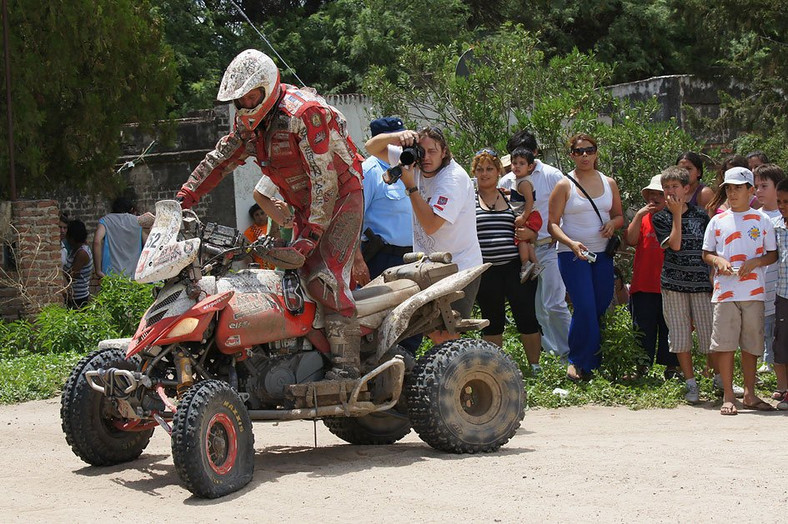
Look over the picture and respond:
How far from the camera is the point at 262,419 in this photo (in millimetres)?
6512

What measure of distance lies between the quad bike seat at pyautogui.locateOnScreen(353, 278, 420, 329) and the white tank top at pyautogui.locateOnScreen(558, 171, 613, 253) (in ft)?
9.43

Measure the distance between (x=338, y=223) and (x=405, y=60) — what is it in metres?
7.61

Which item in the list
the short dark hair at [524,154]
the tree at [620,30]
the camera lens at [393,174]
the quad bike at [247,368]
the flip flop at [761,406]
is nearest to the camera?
the quad bike at [247,368]

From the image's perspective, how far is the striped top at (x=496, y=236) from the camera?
9633mm

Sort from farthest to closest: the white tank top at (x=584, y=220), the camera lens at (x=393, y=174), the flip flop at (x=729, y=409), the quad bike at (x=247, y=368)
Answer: the white tank top at (x=584, y=220) < the flip flop at (x=729, y=409) < the camera lens at (x=393, y=174) < the quad bike at (x=247, y=368)

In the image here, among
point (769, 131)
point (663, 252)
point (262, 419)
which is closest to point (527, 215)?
point (663, 252)

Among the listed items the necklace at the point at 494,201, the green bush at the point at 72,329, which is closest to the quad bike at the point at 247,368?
the necklace at the point at 494,201

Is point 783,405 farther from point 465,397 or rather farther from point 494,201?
point 465,397

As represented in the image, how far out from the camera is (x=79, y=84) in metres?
15.6

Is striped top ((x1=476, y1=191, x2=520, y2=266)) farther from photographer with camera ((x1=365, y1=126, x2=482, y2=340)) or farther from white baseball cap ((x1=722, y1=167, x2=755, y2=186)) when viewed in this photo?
white baseball cap ((x1=722, y1=167, x2=755, y2=186))

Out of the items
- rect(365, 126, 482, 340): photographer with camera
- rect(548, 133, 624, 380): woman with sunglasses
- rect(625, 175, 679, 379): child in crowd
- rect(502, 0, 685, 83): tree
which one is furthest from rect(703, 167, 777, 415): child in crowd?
rect(502, 0, 685, 83): tree

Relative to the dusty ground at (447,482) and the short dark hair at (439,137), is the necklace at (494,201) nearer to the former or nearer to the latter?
the short dark hair at (439,137)

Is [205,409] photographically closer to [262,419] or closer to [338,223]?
[262,419]

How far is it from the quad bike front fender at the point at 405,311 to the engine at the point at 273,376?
481mm
